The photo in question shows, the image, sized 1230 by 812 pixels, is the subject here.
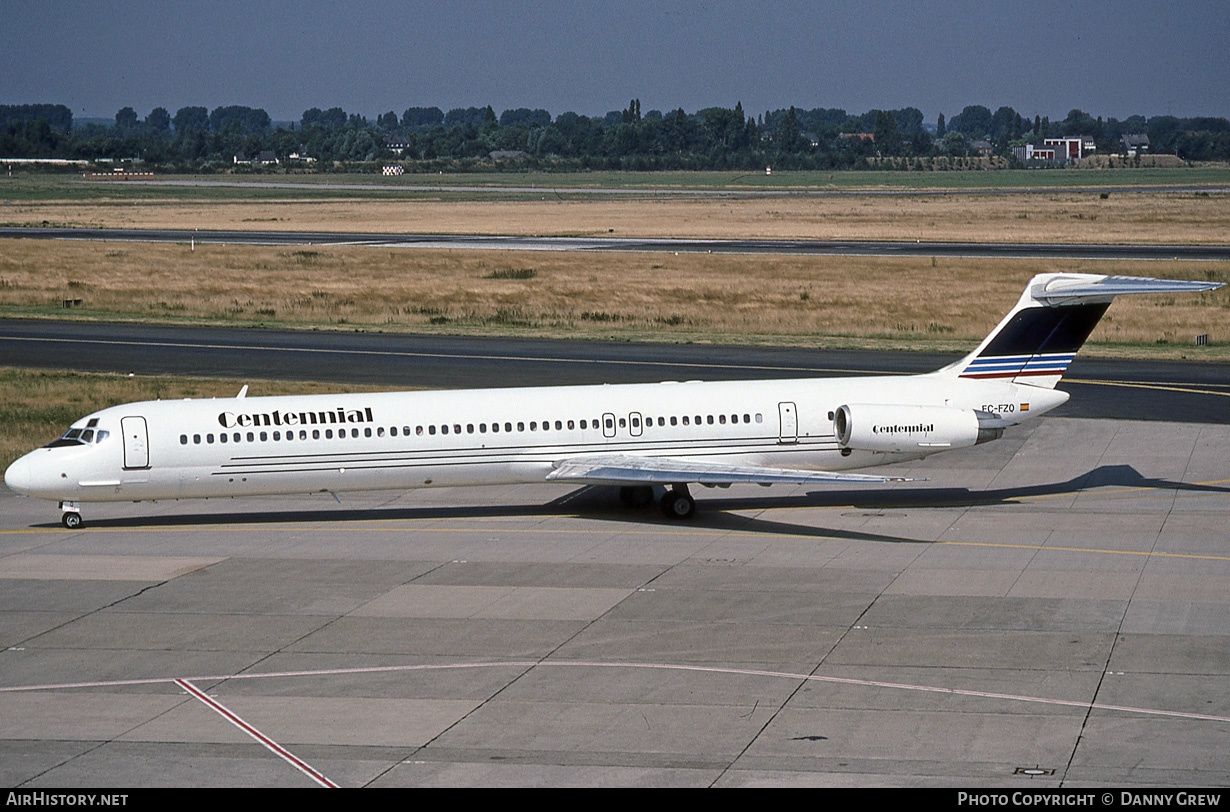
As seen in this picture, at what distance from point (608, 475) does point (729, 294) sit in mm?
46642

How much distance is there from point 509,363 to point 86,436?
83.9ft

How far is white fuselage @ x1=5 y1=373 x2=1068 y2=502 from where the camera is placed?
103ft

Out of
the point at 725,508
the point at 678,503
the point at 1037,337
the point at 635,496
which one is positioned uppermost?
the point at 1037,337

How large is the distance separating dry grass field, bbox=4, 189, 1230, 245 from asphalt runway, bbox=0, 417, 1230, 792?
8144 centimetres

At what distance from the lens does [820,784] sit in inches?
679

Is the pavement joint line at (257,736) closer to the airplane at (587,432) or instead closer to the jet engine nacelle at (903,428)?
the airplane at (587,432)

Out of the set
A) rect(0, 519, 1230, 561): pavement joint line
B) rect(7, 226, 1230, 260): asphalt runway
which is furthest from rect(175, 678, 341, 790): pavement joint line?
rect(7, 226, 1230, 260): asphalt runway

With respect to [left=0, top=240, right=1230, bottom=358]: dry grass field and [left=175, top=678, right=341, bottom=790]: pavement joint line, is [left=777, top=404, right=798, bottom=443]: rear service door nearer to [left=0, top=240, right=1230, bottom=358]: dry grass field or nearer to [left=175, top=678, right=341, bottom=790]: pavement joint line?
[left=175, top=678, right=341, bottom=790]: pavement joint line

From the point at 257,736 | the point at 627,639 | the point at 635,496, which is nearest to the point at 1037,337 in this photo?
the point at 635,496

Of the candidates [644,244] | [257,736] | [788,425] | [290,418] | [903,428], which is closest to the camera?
[257,736]

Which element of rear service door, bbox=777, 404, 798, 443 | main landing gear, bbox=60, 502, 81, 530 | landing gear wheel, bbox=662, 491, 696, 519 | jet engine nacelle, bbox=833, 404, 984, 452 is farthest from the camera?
rear service door, bbox=777, 404, 798, 443

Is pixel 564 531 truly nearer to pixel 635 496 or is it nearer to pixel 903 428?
pixel 635 496

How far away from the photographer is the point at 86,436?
31.6m

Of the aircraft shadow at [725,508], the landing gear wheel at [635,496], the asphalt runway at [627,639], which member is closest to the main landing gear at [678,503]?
the aircraft shadow at [725,508]
